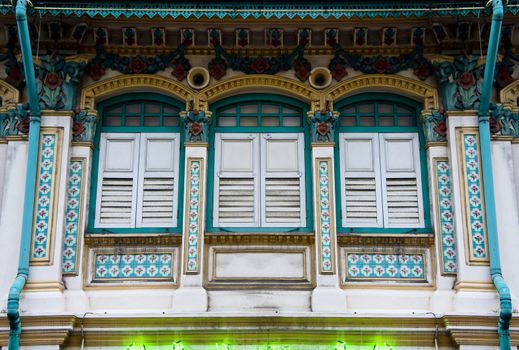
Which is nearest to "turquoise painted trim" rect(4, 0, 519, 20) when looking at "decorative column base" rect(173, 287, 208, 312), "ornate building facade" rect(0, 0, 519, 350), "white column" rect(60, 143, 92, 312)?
"ornate building facade" rect(0, 0, 519, 350)

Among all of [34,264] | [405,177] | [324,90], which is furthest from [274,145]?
[34,264]

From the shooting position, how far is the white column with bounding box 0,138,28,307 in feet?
34.7

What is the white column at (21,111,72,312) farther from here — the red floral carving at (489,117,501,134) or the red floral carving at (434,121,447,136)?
the red floral carving at (489,117,501,134)

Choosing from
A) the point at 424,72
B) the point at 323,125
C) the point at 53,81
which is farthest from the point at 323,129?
the point at 53,81

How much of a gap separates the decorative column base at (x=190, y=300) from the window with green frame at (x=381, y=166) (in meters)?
2.01

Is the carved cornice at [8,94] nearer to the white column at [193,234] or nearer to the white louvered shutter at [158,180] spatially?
the white louvered shutter at [158,180]

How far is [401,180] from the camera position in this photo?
11352mm

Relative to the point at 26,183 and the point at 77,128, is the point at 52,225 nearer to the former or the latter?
the point at 26,183

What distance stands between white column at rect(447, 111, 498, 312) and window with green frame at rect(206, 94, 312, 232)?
6.16 ft

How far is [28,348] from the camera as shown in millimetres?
10164

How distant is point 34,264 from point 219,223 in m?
2.37

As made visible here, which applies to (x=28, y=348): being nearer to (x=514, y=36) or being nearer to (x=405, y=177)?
(x=405, y=177)

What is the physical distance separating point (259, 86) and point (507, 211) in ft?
11.9

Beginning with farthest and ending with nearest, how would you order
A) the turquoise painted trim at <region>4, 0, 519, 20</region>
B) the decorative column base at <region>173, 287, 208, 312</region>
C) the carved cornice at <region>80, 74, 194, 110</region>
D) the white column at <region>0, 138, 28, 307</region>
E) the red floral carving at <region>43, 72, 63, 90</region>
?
the carved cornice at <region>80, 74, 194, 110</region>
the red floral carving at <region>43, 72, 63, 90</region>
the turquoise painted trim at <region>4, 0, 519, 20</region>
the white column at <region>0, 138, 28, 307</region>
the decorative column base at <region>173, 287, 208, 312</region>
